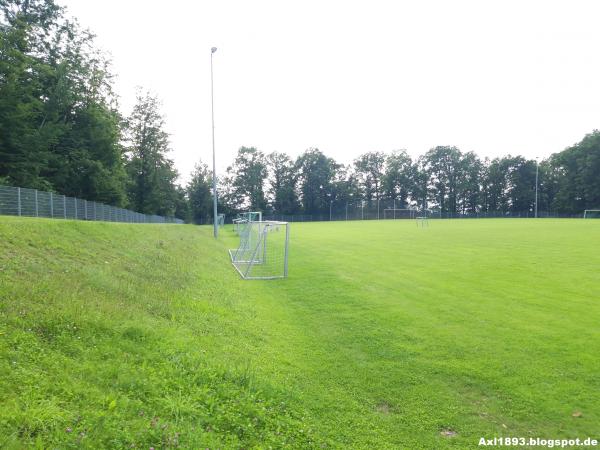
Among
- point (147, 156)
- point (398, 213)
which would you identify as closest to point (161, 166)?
point (147, 156)

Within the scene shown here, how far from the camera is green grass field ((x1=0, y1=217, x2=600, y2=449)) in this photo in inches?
142

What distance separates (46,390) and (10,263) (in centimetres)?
396

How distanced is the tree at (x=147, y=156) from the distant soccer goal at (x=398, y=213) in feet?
178

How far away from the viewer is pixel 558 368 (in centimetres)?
564

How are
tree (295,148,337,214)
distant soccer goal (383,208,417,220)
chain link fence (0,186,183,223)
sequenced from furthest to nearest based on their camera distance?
1. tree (295,148,337,214)
2. distant soccer goal (383,208,417,220)
3. chain link fence (0,186,183,223)

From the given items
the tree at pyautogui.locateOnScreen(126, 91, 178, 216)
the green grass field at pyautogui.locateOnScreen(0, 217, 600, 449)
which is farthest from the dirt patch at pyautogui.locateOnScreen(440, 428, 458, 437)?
the tree at pyautogui.locateOnScreen(126, 91, 178, 216)

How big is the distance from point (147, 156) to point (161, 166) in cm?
268

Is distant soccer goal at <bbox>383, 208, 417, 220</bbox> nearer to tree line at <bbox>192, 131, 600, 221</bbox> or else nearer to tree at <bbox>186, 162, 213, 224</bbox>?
tree line at <bbox>192, 131, 600, 221</bbox>

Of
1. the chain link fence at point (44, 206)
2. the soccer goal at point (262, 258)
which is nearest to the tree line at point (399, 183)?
the chain link fence at point (44, 206)

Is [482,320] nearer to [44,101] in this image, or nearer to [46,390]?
[46,390]

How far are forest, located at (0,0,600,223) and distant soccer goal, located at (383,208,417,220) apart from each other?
506cm

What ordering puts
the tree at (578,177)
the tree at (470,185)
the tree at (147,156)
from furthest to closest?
the tree at (470,185) → the tree at (578,177) → the tree at (147,156)

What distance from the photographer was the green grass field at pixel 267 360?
3607 millimetres

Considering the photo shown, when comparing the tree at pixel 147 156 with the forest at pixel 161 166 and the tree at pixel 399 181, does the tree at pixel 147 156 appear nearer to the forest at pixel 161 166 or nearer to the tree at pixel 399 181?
the forest at pixel 161 166
